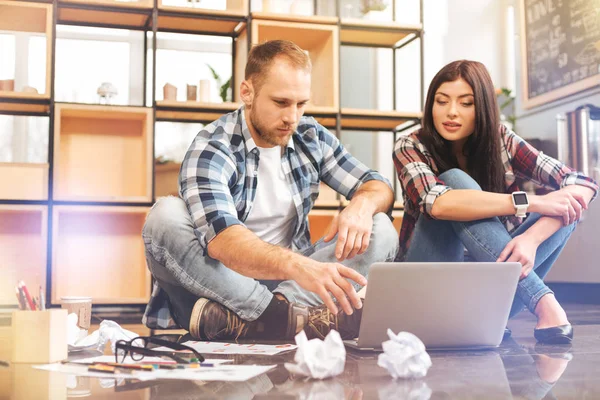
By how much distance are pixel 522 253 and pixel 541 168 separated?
1.16 feet

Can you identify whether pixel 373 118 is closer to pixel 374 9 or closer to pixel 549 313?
pixel 374 9

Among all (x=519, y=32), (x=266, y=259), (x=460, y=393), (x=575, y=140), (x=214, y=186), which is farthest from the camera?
(x=519, y=32)

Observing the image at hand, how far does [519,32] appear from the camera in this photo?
179 inches

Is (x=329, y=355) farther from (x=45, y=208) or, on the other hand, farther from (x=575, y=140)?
(x=575, y=140)

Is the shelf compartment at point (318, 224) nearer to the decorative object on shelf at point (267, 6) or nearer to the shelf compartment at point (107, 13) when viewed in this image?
the decorative object on shelf at point (267, 6)

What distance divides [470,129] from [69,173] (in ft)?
6.50

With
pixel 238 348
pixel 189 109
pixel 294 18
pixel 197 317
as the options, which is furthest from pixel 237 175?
pixel 294 18

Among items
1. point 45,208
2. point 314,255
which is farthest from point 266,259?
point 45,208

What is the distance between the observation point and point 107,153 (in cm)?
320

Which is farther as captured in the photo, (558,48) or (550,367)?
(558,48)

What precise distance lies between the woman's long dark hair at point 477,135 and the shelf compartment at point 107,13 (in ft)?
5.71

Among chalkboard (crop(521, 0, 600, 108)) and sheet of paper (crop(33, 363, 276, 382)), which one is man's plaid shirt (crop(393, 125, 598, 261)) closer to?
sheet of paper (crop(33, 363, 276, 382))

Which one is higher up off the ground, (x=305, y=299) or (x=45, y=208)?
(x=45, y=208)

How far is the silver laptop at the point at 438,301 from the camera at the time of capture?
1202mm
